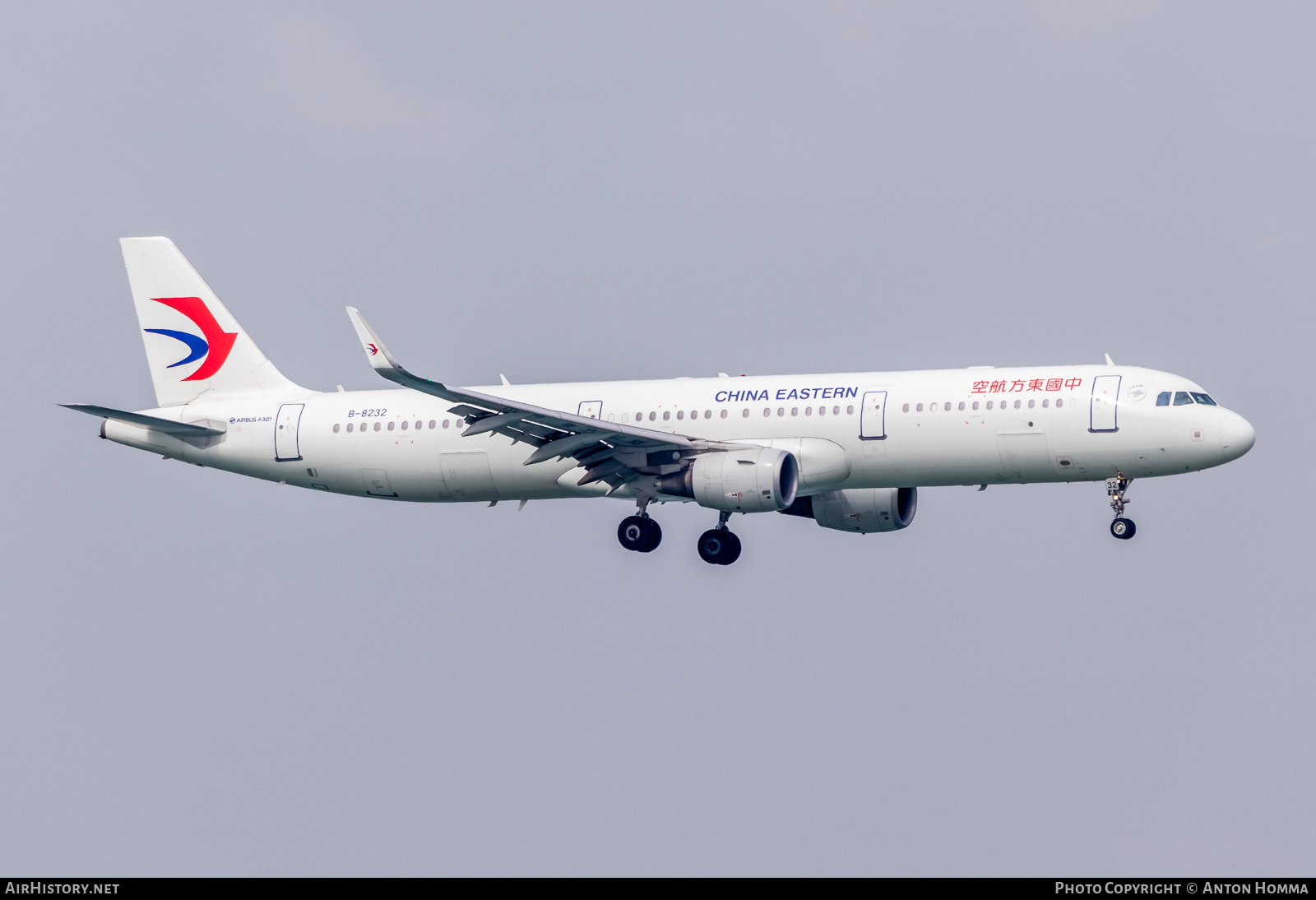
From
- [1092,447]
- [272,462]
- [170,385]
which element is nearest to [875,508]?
[1092,447]

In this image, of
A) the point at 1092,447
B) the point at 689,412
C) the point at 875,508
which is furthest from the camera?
the point at 875,508

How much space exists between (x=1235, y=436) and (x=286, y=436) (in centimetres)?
2900

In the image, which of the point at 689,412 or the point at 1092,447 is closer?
the point at 1092,447

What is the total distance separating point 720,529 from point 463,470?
8.30 m

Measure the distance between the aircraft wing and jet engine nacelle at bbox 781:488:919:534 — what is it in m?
6.88

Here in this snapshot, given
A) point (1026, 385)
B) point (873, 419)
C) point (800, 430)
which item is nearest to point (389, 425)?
point (800, 430)

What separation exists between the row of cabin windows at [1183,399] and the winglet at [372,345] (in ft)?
68.8

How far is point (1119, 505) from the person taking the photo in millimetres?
50031

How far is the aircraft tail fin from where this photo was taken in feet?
193

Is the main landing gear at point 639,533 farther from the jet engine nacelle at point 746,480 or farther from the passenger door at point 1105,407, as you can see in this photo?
the passenger door at point 1105,407

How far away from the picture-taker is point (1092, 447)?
49375 millimetres

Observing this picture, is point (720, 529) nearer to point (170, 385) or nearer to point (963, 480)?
point (963, 480)

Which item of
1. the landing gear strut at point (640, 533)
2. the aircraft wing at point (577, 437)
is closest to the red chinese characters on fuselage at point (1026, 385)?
the aircraft wing at point (577, 437)

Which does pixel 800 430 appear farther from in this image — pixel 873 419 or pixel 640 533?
pixel 640 533
